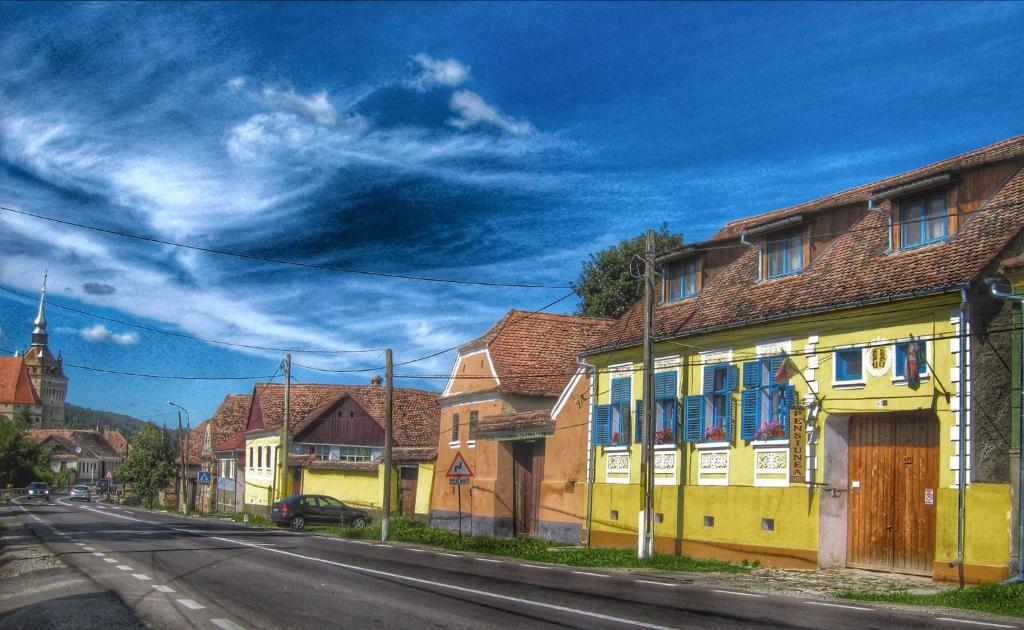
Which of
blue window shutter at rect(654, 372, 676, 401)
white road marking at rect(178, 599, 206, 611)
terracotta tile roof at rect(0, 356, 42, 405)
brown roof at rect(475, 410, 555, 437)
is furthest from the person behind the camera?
terracotta tile roof at rect(0, 356, 42, 405)

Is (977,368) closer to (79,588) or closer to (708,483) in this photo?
(708,483)

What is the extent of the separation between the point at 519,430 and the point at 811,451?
14485mm

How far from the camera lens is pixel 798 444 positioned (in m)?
21.2

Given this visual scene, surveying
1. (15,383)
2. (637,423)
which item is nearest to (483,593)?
(637,423)

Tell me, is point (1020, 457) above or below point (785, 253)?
below

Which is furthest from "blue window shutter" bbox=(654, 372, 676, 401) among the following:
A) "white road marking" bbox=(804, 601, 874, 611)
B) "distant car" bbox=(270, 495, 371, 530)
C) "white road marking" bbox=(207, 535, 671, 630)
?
"distant car" bbox=(270, 495, 371, 530)

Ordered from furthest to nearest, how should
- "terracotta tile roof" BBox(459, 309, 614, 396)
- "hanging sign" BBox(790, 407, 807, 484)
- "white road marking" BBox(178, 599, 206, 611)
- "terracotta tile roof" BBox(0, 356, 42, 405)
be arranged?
"terracotta tile roof" BBox(0, 356, 42, 405) < "terracotta tile roof" BBox(459, 309, 614, 396) < "hanging sign" BBox(790, 407, 807, 484) < "white road marking" BBox(178, 599, 206, 611)

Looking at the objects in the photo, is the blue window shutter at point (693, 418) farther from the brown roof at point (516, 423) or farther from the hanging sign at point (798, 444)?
the brown roof at point (516, 423)

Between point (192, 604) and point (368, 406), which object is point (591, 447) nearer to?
point (192, 604)

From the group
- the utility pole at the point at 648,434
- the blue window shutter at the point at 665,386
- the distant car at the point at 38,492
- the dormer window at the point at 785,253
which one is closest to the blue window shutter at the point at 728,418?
the utility pole at the point at 648,434

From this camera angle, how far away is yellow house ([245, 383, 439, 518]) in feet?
191

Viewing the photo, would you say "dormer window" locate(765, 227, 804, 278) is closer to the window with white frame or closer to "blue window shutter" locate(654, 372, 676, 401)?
the window with white frame

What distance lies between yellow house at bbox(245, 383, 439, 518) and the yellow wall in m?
28.0

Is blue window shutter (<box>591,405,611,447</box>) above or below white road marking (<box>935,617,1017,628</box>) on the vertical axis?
above
